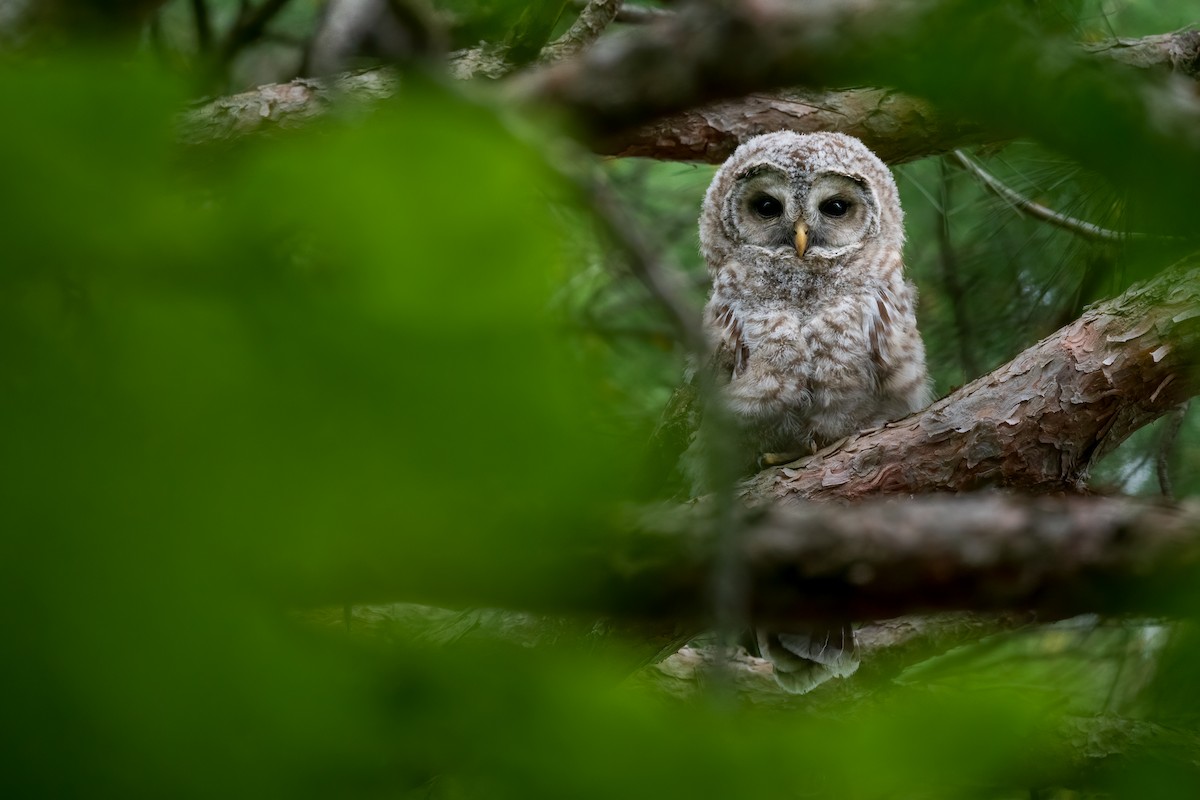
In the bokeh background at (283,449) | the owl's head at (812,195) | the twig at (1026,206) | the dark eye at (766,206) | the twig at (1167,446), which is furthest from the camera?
the dark eye at (766,206)

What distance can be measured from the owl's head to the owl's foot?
603mm

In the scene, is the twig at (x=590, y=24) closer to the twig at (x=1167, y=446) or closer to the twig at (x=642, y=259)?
the twig at (x=642, y=259)

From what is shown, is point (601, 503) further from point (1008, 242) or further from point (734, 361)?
point (1008, 242)

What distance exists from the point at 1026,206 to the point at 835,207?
0.53 m

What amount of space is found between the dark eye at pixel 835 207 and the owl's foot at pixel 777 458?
0.83 metres

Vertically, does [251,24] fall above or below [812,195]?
above

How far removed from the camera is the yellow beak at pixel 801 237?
299cm

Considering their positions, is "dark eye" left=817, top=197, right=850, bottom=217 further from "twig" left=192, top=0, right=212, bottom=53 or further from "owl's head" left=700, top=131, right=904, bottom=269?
"twig" left=192, top=0, right=212, bottom=53

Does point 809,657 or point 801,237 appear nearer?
point 809,657

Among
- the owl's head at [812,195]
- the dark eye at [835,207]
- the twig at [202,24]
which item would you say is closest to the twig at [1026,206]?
the owl's head at [812,195]

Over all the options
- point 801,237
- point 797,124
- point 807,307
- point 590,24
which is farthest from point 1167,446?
point 590,24

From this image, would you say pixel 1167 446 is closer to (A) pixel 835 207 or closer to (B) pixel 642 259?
(A) pixel 835 207

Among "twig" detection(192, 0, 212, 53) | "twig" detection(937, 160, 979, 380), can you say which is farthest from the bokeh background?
"twig" detection(937, 160, 979, 380)

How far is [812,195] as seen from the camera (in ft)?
10.2
